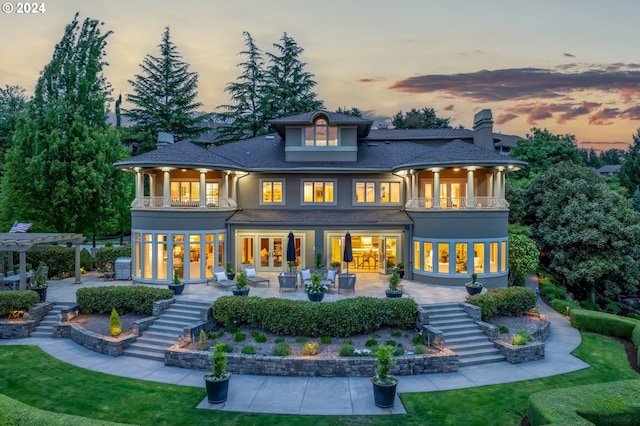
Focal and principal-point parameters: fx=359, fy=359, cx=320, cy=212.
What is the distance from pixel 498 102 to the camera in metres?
36.0

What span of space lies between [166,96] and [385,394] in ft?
124

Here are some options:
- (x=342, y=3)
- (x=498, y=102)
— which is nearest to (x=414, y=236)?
(x=342, y=3)

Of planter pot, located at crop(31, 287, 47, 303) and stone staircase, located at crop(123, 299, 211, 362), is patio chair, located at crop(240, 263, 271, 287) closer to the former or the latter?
stone staircase, located at crop(123, 299, 211, 362)

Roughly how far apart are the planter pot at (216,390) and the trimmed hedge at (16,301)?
10700 millimetres

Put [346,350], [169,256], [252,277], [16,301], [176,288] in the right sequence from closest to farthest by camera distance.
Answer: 1. [346,350]
2. [16,301]
3. [176,288]
4. [252,277]
5. [169,256]

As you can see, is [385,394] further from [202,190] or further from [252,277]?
[202,190]

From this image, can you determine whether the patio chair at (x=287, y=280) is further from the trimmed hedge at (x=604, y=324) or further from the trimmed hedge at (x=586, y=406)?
the trimmed hedge at (x=604, y=324)

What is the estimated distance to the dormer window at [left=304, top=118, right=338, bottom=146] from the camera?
23.1 metres

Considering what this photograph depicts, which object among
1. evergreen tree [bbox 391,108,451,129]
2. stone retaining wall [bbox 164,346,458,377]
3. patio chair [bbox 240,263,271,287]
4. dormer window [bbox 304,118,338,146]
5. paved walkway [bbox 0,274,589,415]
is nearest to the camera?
paved walkway [bbox 0,274,589,415]

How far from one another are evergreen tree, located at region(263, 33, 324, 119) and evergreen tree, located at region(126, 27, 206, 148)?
787cm

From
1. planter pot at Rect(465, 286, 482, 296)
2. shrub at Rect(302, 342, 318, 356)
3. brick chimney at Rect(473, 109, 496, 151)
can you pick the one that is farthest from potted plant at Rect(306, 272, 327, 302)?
brick chimney at Rect(473, 109, 496, 151)

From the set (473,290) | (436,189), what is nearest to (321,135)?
(436,189)

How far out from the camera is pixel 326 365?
1088 centimetres

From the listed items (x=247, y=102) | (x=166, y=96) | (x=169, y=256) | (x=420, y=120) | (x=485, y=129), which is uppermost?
(x=420, y=120)
